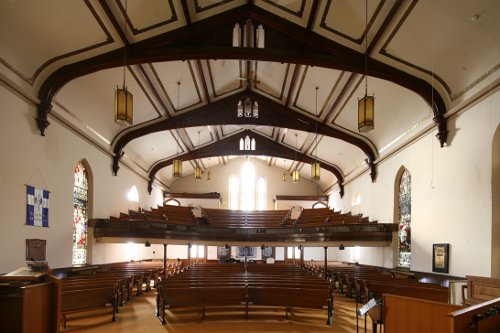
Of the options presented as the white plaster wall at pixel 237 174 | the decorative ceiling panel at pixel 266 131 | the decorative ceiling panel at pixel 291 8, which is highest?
the decorative ceiling panel at pixel 291 8

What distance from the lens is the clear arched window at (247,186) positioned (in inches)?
1032

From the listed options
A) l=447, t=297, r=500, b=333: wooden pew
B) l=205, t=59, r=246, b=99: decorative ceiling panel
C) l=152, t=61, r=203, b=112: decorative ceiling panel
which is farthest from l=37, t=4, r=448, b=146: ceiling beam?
l=447, t=297, r=500, b=333: wooden pew

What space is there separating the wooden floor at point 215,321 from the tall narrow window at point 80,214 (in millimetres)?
3556

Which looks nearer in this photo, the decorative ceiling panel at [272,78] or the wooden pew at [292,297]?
the wooden pew at [292,297]

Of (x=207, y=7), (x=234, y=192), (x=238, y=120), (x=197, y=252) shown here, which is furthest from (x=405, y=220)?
(x=234, y=192)

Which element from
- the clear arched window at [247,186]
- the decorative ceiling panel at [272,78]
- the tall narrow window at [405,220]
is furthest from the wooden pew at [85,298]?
the clear arched window at [247,186]

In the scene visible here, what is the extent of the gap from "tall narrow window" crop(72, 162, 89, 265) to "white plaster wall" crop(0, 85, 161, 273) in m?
0.30

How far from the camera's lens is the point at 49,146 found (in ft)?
31.7

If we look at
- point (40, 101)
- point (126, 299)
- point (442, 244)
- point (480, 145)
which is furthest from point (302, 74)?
point (126, 299)

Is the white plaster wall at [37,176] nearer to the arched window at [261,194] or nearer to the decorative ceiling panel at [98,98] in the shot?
the decorative ceiling panel at [98,98]

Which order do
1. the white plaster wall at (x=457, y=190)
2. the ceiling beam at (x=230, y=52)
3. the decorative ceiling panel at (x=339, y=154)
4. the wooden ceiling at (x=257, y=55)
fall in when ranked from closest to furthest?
the wooden ceiling at (x=257, y=55)
the white plaster wall at (x=457, y=190)
the ceiling beam at (x=230, y=52)
the decorative ceiling panel at (x=339, y=154)

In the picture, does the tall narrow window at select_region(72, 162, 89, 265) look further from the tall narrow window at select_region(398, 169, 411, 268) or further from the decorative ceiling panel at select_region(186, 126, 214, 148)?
the tall narrow window at select_region(398, 169, 411, 268)

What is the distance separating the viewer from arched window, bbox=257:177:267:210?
26188 millimetres

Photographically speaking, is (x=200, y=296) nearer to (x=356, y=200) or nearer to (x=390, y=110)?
(x=390, y=110)
